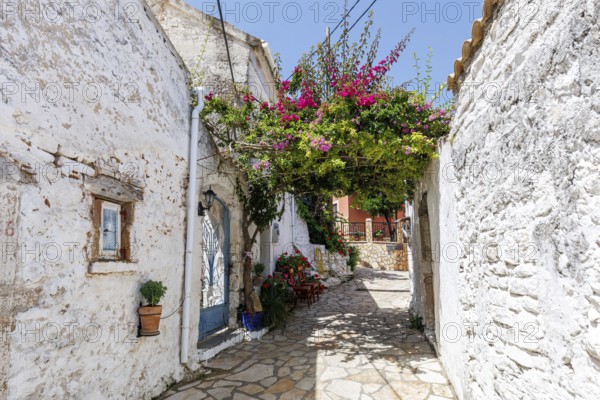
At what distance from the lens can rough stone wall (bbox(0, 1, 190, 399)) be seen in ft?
7.62

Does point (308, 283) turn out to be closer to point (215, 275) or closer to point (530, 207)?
point (215, 275)

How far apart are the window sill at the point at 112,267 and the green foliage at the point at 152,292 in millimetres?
227

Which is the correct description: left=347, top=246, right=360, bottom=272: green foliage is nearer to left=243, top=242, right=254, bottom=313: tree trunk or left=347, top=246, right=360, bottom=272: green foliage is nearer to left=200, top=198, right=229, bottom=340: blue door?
left=243, top=242, right=254, bottom=313: tree trunk

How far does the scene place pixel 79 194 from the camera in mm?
2871

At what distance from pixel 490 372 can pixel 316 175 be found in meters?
3.94

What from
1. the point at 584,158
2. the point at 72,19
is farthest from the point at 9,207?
the point at 584,158

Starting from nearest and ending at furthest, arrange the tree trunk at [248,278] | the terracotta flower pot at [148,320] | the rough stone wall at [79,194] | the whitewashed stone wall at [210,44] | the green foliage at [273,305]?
1. the rough stone wall at [79,194]
2. the terracotta flower pot at [148,320]
3. the tree trunk at [248,278]
4. the green foliage at [273,305]
5. the whitewashed stone wall at [210,44]


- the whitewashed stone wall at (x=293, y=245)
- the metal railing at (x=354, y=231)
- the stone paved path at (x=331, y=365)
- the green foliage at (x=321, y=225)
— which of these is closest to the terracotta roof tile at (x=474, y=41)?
the stone paved path at (x=331, y=365)

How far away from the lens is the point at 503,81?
2.69 m

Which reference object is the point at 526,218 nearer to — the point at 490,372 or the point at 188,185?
the point at 490,372

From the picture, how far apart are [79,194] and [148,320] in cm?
141

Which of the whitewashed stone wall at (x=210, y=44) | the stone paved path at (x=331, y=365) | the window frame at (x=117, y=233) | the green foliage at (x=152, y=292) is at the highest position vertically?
the whitewashed stone wall at (x=210, y=44)

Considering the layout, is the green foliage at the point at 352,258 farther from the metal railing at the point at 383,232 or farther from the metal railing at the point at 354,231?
the metal railing at the point at 383,232

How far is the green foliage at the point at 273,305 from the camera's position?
6633mm
